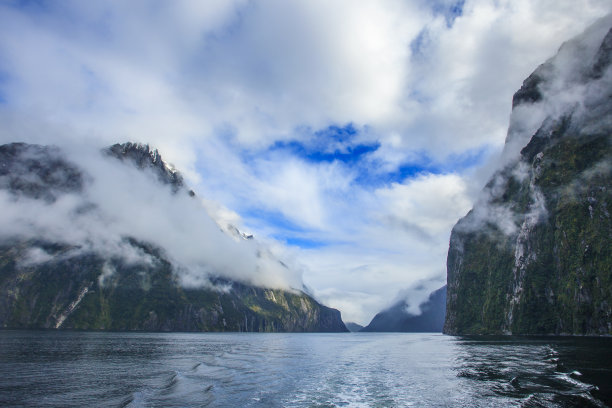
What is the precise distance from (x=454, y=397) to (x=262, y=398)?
17759mm

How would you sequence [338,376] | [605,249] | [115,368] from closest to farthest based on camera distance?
1. [338,376]
2. [115,368]
3. [605,249]

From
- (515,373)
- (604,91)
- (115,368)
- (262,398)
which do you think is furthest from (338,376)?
(604,91)

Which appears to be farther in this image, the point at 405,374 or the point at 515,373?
the point at 405,374

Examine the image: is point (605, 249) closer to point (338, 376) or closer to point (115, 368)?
point (338, 376)

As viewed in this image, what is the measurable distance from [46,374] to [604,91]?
26339cm

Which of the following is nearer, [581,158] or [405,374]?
[405,374]

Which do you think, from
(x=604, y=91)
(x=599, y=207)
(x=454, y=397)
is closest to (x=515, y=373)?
(x=454, y=397)

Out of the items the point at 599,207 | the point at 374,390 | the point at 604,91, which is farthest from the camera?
the point at 604,91

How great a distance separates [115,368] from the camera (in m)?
53.2

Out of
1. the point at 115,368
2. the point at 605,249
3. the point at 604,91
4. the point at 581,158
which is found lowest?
the point at 115,368

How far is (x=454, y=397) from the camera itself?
3275cm

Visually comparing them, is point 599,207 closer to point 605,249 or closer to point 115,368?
point 605,249

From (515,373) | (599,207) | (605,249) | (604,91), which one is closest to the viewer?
(515,373)

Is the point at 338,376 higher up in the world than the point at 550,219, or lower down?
lower down
